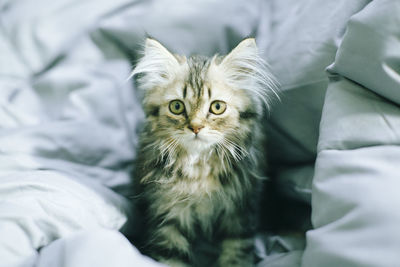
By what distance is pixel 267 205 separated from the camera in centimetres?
131

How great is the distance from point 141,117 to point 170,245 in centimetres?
49

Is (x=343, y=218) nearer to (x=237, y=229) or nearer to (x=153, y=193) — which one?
(x=237, y=229)

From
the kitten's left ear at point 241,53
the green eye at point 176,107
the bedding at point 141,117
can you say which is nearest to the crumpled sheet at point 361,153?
the bedding at point 141,117

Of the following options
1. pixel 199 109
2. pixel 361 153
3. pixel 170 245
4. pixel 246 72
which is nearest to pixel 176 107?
pixel 199 109

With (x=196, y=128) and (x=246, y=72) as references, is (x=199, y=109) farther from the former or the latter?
(x=246, y=72)

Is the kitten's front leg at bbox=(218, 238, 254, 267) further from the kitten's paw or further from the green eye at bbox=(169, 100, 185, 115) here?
the green eye at bbox=(169, 100, 185, 115)

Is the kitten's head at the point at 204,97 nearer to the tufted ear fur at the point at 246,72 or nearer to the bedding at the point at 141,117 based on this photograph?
the tufted ear fur at the point at 246,72

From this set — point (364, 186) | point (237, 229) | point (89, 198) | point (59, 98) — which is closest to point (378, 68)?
point (364, 186)

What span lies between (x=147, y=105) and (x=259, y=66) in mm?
363

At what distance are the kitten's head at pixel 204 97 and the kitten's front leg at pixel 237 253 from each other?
0.26 m

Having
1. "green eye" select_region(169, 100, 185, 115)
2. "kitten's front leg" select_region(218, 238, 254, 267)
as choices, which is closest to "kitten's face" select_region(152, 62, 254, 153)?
"green eye" select_region(169, 100, 185, 115)

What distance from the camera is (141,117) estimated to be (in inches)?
53.6

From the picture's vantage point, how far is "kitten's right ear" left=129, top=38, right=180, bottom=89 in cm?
109

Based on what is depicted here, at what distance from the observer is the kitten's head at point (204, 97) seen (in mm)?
1011
